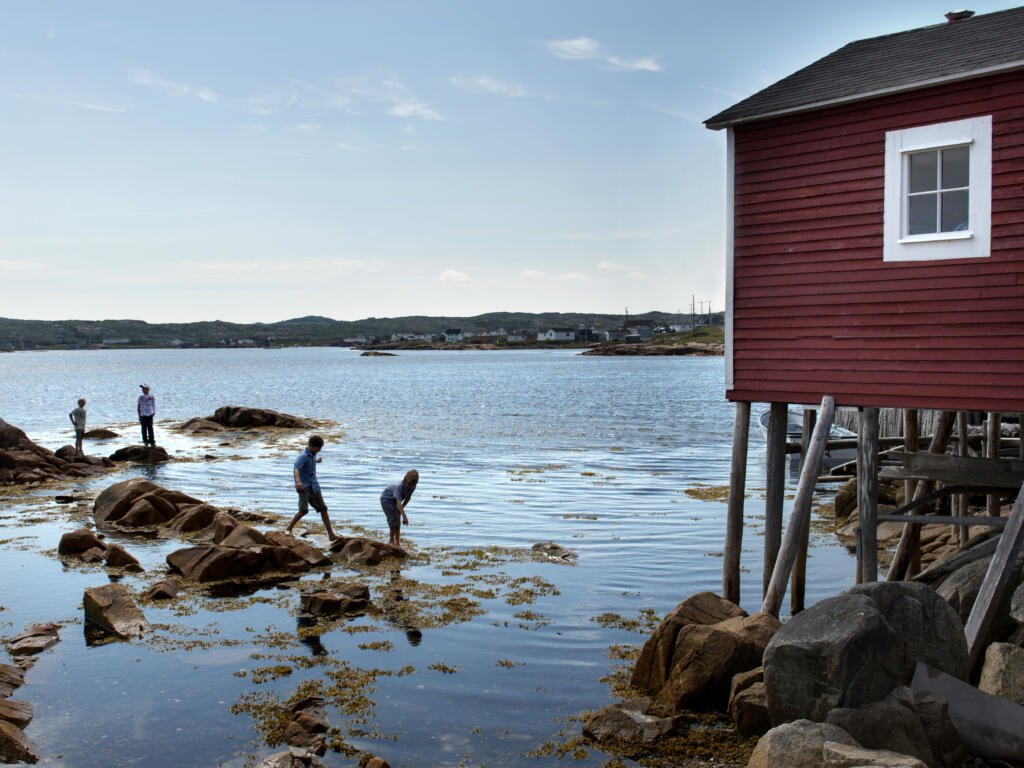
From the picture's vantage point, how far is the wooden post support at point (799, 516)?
522 inches

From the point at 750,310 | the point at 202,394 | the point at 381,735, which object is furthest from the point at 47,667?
the point at 202,394

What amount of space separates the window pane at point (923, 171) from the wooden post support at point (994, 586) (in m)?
4.24

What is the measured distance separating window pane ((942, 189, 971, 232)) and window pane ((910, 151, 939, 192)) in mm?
249

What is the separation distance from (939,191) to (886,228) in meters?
0.77

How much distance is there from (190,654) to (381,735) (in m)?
4.03

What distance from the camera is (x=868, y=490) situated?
13.7 meters

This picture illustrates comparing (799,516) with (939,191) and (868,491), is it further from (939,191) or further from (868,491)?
(939,191)

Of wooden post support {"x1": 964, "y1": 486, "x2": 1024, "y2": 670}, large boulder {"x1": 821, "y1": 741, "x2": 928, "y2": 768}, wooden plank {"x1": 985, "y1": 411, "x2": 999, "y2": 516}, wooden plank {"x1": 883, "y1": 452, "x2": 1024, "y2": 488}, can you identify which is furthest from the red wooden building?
large boulder {"x1": 821, "y1": 741, "x2": 928, "y2": 768}

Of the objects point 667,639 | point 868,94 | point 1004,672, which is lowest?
point 667,639

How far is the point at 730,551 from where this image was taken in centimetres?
1552

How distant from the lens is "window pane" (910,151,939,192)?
1300 centimetres

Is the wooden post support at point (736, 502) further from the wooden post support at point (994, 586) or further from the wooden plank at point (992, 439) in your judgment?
the wooden plank at point (992, 439)

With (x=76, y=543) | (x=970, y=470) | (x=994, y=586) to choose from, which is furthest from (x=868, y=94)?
(x=76, y=543)

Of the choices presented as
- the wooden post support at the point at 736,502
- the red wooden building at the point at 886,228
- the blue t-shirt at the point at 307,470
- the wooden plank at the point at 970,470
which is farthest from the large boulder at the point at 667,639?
the blue t-shirt at the point at 307,470
